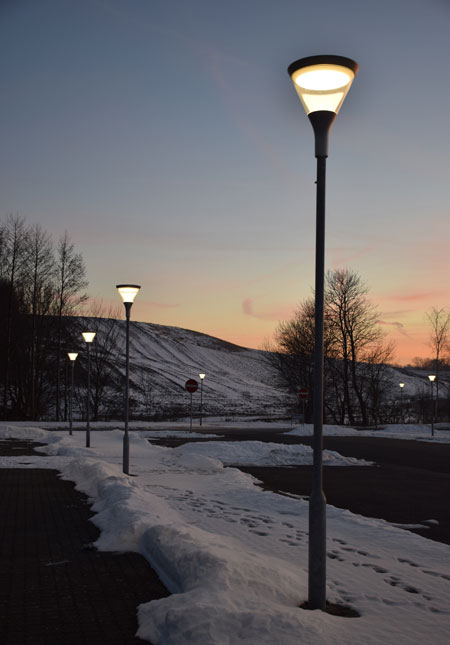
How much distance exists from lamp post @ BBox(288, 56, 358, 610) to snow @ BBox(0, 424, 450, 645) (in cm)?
43

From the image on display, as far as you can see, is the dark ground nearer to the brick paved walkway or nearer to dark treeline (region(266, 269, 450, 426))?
the brick paved walkway

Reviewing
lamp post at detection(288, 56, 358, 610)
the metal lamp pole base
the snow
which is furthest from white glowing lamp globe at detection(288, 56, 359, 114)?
Answer: the snow

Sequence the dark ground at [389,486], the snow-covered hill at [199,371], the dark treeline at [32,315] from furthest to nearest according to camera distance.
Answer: the snow-covered hill at [199,371] < the dark treeline at [32,315] < the dark ground at [389,486]

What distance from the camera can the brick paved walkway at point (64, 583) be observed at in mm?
5070

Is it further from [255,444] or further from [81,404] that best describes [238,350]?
[255,444]

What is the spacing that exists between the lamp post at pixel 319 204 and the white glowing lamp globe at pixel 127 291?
10284mm

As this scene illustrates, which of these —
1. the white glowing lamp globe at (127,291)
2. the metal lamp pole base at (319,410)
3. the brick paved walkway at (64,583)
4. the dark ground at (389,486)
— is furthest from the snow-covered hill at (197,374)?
the metal lamp pole base at (319,410)

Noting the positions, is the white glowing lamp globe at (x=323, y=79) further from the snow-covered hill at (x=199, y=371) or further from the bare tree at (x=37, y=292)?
the snow-covered hill at (x=199, y=371)

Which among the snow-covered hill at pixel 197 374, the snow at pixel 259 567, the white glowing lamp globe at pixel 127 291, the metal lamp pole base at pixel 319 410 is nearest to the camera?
the snow at pixel 259 567

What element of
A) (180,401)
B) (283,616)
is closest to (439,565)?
(283,616)

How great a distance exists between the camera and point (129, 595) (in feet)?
19.6

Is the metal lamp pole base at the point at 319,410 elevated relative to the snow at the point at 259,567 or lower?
elevated

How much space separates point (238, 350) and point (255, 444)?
14746 cm

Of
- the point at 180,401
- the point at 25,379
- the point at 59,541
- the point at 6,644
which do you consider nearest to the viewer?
the point at 6,644
